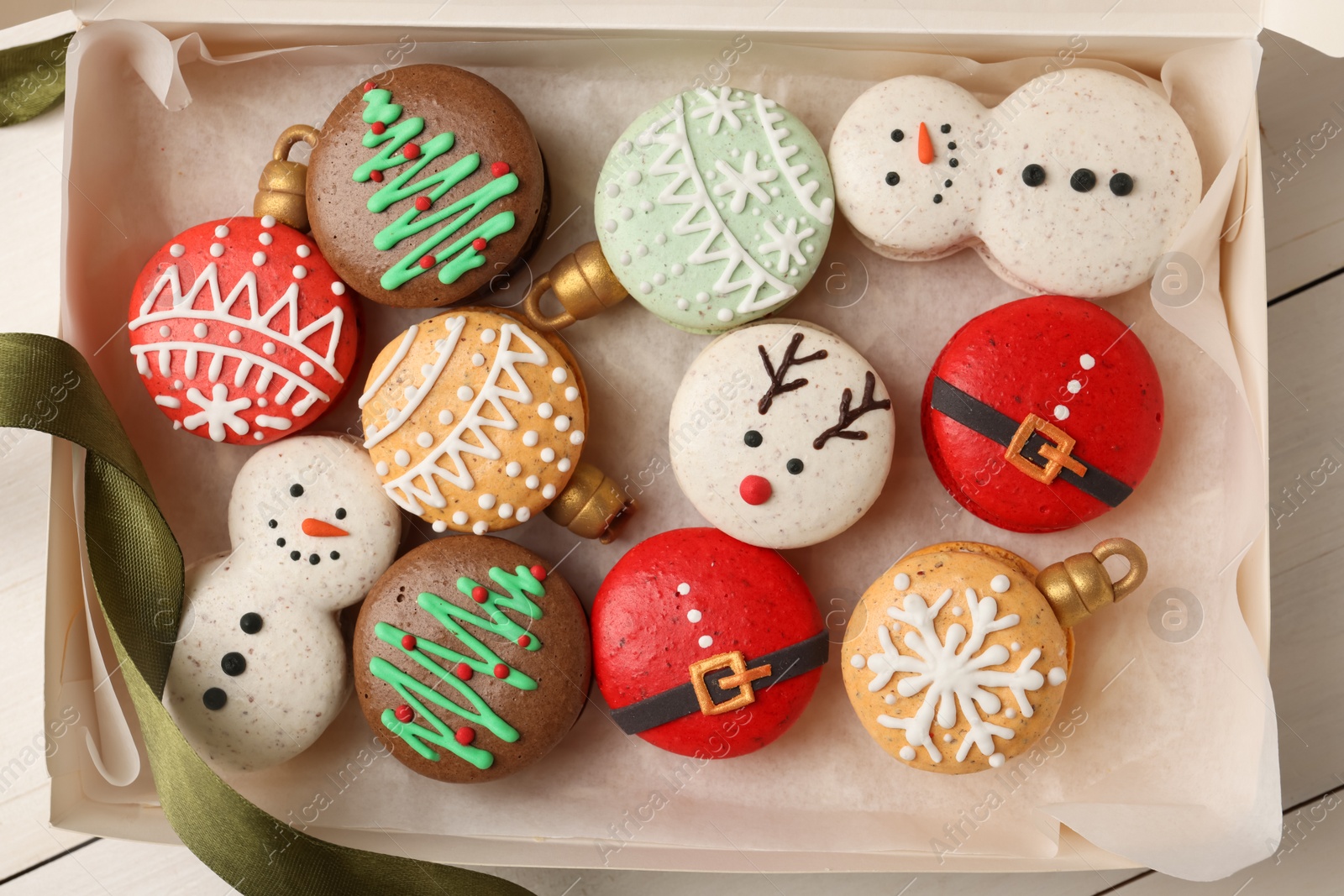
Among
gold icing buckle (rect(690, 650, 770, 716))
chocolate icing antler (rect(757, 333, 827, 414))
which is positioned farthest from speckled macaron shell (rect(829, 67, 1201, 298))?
gold icing buckle (rect(690, 650, 770, 716))

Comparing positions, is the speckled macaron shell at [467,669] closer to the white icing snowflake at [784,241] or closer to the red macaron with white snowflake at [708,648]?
the red macaron with white snowflake at [708,648]

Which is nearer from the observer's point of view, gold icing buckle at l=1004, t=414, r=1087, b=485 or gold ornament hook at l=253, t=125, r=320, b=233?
gold icing buckle at l=1004, t=414, r=1087, b=485

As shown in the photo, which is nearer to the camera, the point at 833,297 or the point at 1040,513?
the point at 1040,513

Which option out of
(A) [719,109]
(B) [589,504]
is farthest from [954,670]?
(A) [719,109]

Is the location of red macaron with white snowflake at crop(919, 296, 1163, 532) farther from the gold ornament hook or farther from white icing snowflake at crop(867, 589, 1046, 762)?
the gold ornament hook

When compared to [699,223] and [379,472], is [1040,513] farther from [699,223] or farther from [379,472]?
[379,472]

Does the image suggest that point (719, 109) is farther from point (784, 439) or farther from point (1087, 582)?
point (1087, 582)

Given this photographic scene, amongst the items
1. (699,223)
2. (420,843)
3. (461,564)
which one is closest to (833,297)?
(699,223)
